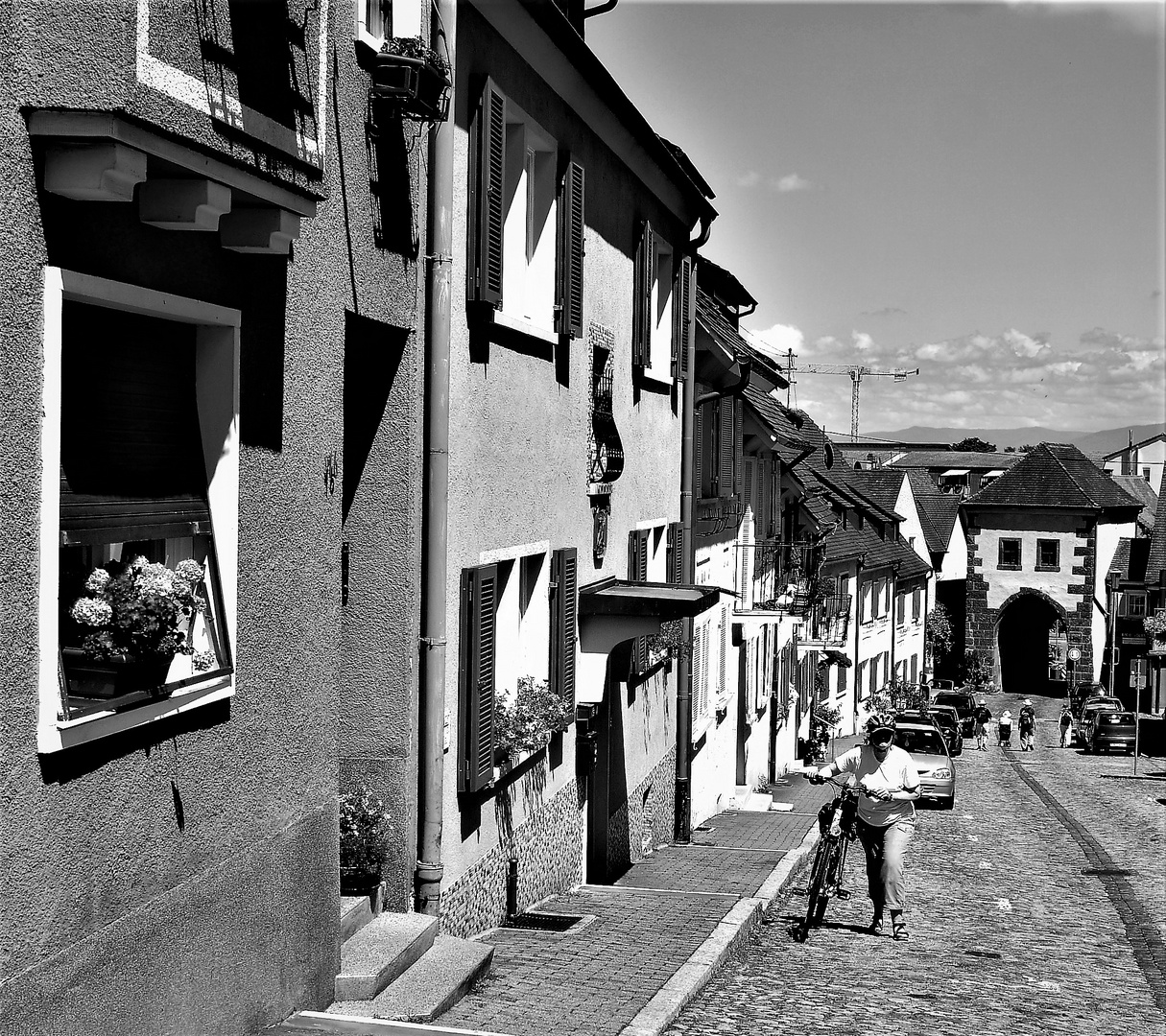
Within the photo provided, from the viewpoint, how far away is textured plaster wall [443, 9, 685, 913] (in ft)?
28.7

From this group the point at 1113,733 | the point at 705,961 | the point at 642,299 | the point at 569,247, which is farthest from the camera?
the point at 1113,733

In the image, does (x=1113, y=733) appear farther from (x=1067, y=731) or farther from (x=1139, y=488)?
(x=1139, y=488)

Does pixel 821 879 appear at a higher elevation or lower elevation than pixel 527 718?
lower

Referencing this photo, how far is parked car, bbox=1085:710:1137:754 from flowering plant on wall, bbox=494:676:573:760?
3823 centimetres

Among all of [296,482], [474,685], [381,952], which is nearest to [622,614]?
[474,685]

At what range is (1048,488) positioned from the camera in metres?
69.9

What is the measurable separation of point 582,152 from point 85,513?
26.3 ft

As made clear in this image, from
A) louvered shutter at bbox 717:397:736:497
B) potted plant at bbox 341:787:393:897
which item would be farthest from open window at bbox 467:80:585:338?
louvered shutter at bbox 717:397:736:497

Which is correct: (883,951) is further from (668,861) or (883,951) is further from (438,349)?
(668,861)

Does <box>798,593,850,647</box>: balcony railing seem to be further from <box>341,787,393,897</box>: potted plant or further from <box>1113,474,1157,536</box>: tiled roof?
<box>1113,474,1157,536</box>: tiled roof

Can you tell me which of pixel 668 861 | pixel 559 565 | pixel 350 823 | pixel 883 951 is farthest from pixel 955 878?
pixel 350 823

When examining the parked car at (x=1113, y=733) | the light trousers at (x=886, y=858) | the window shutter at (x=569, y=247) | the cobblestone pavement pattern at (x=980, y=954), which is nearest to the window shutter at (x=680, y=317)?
the window shutter at (x=569, y=247)

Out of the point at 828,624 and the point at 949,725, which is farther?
the point at 949,725

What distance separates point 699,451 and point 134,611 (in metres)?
14.8
